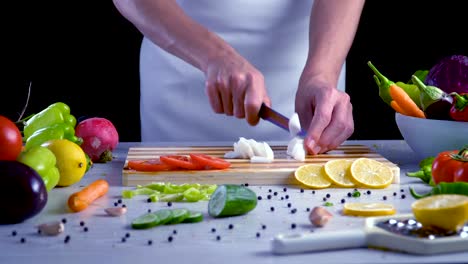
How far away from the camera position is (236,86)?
2555 millimetres

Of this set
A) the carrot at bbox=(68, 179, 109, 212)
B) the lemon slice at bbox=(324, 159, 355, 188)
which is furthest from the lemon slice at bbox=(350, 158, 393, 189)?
the carrot at bbox=(68, 179, 109, 212)

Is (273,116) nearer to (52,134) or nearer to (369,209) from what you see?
(52,134)

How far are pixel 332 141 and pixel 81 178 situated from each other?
0.69 meters

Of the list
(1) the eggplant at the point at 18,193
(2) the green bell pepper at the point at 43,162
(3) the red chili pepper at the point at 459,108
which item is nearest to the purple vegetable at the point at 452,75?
(3) the red chili pepper at the point at 459,108

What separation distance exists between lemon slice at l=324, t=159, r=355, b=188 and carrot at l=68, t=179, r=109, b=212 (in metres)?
0.51

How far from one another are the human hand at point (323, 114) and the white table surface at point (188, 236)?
369 mm

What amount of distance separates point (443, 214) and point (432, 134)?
845 millimetres

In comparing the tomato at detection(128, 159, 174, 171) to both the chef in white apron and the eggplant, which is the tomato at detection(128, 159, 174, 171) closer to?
the eggplant

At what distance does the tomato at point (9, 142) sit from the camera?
6.55 feet

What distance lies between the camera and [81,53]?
13.1 ft

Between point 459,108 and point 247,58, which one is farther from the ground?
point 247,58

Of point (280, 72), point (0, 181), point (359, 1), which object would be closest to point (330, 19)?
point (359, 1)

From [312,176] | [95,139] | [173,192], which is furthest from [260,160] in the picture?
[95,139]

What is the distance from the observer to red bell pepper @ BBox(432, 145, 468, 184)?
2049 mm
